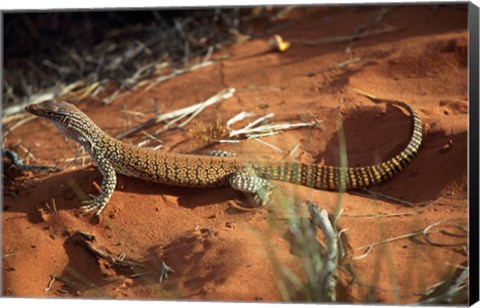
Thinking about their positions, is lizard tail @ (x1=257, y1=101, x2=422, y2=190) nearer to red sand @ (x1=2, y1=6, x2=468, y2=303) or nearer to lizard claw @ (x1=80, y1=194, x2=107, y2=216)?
red sand @ (x1=2, y1=6, x2=468, y2=303)

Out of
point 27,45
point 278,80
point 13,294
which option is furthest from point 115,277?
point 27,45

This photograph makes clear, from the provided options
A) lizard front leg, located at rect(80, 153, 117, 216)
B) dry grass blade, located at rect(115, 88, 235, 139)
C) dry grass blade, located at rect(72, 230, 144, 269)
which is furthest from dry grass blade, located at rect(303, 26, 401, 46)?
dry grass blade, located at rect(72, 230, 144, 269)

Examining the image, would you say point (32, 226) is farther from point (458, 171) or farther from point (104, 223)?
point (458, 171)

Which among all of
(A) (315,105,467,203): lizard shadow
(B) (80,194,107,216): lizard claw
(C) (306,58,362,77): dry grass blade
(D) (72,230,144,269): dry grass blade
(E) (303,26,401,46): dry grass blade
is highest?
(E) (303,26,401,46): dry grass blade

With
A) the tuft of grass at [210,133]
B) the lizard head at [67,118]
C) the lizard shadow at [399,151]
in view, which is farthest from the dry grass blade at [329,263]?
the lizard head at [67,118]

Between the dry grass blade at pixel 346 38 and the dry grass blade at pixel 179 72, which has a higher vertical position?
the dry grass blade at pixel 346 38

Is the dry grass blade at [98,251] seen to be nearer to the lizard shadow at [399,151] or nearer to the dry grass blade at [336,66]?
the lizard shadow at [399,151]

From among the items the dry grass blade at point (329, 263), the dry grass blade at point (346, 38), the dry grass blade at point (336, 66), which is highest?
the dry grass blade at point (346, 38)
